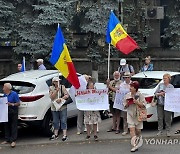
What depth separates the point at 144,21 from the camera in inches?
805

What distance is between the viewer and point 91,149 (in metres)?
8.57

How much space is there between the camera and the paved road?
27.4 ft

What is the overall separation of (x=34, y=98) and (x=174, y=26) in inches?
464

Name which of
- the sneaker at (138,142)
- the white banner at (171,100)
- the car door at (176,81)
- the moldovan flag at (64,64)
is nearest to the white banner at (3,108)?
the moldovan flag at (64,64)

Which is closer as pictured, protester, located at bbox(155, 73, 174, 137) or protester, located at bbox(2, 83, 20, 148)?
protester, located at bbox(2, 83, 20, 148)

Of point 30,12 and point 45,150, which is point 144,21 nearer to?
point 30,12

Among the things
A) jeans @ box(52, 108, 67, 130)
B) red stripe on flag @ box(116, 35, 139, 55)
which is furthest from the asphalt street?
red stripe on flag @ box(116, 35, 139, 55)

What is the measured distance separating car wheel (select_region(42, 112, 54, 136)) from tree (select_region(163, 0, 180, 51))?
11.2m

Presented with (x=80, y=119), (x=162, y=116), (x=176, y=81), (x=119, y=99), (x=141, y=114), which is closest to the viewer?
(x=141, y=114)

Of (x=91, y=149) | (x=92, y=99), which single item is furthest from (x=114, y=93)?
(x=91, y=149)

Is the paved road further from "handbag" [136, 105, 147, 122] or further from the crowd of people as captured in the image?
"handbag" [136, 105, 147, 122]

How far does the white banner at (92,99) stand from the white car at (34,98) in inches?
32.9

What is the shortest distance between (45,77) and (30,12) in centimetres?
831

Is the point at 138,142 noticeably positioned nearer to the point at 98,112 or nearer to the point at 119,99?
the point at 98,112
